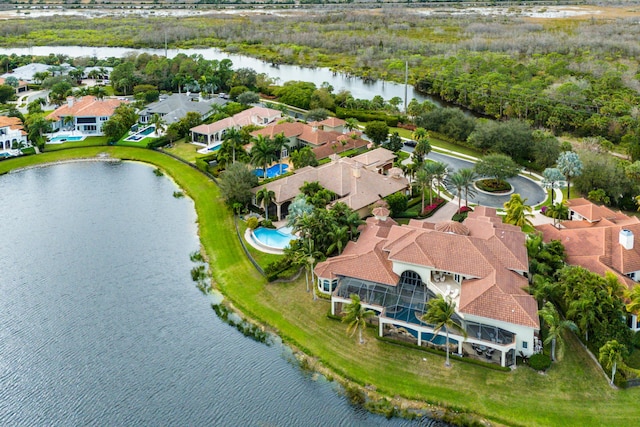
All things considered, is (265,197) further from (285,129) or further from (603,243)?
(603,243)

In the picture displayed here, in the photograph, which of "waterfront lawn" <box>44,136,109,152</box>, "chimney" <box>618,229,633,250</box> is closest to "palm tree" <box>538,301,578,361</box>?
"chimney" <box>618,229,633,250</box>

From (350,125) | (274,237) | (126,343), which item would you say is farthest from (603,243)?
(350,125)

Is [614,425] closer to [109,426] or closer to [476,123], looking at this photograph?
[109,426]

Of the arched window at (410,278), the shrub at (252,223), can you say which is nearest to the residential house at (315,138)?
the shrub at (252,223)

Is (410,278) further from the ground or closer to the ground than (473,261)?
closer to the ground

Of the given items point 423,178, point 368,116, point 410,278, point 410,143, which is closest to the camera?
point 410,278

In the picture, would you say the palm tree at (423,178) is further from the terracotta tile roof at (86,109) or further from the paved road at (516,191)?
the terracotta tile roof at (86,109)

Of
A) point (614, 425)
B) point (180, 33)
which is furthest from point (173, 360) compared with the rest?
point (180, 33)
